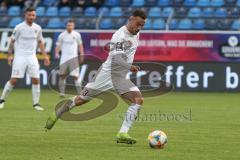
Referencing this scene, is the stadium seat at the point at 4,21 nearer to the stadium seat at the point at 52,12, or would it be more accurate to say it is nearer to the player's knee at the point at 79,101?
the stadium seat at the point at 52,12

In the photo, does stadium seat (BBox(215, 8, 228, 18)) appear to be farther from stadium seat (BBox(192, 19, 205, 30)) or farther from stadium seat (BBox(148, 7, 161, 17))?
stadium seat (BBox(148, 7, 161, 17))

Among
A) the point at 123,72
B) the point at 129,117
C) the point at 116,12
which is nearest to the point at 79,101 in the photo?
the point at 123,72

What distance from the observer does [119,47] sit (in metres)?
11.8

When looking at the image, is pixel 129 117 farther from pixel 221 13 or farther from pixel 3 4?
pixel 3 4

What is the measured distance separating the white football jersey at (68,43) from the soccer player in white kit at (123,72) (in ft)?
38.8

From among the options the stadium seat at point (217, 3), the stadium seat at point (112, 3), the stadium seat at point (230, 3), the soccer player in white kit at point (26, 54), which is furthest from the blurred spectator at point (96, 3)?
the soccer player in white kit at point (26, 54)

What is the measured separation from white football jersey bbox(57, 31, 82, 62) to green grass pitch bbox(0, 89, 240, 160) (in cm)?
352

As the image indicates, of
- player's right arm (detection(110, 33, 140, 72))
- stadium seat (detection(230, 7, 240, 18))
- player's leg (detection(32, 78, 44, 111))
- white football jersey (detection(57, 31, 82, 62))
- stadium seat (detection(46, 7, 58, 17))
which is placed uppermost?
player's right arm (detection(110, 33, 140, 72))

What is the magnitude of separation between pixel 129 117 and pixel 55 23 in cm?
1769

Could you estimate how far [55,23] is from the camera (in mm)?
28953

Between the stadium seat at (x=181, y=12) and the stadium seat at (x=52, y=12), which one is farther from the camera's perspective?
the stadium seat at (x=52, y=12)

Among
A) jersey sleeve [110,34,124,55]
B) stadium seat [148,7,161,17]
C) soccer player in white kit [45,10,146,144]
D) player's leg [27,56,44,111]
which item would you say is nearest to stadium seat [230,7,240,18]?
stadium seat [148,7,161,17]

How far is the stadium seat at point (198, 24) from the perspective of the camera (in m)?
27.3

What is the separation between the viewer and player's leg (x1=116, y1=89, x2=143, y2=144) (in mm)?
11570
